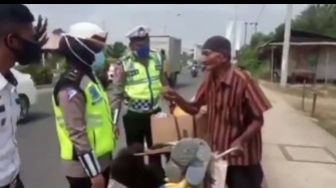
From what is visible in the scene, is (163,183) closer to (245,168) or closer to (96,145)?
(96,145)

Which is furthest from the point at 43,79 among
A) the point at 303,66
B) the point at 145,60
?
the point at 145,60

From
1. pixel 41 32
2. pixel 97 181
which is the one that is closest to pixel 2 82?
pixel 41 32

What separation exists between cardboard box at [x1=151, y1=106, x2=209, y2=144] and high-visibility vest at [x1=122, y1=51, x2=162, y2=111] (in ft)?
4.07

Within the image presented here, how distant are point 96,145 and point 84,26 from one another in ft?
2.51

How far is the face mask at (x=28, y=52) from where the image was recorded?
2695 millimetres

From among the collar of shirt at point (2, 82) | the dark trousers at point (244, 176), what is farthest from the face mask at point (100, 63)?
the collar of shirt at point (2, 82)

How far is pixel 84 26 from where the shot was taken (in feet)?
12.3

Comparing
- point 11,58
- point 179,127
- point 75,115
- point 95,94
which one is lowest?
point 179,127

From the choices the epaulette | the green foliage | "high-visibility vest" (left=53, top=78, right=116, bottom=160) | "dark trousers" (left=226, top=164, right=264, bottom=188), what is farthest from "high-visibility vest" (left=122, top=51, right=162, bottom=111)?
the green foliage

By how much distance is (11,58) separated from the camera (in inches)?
105

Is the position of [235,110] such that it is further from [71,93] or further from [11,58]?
[11,58]

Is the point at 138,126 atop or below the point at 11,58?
below

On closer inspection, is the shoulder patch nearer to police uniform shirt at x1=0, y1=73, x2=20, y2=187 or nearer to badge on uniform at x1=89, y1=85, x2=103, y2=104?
badge on uniform at x1=89, y1=85, x2=103, y2=104

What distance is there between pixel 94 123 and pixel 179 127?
946 millimetres
